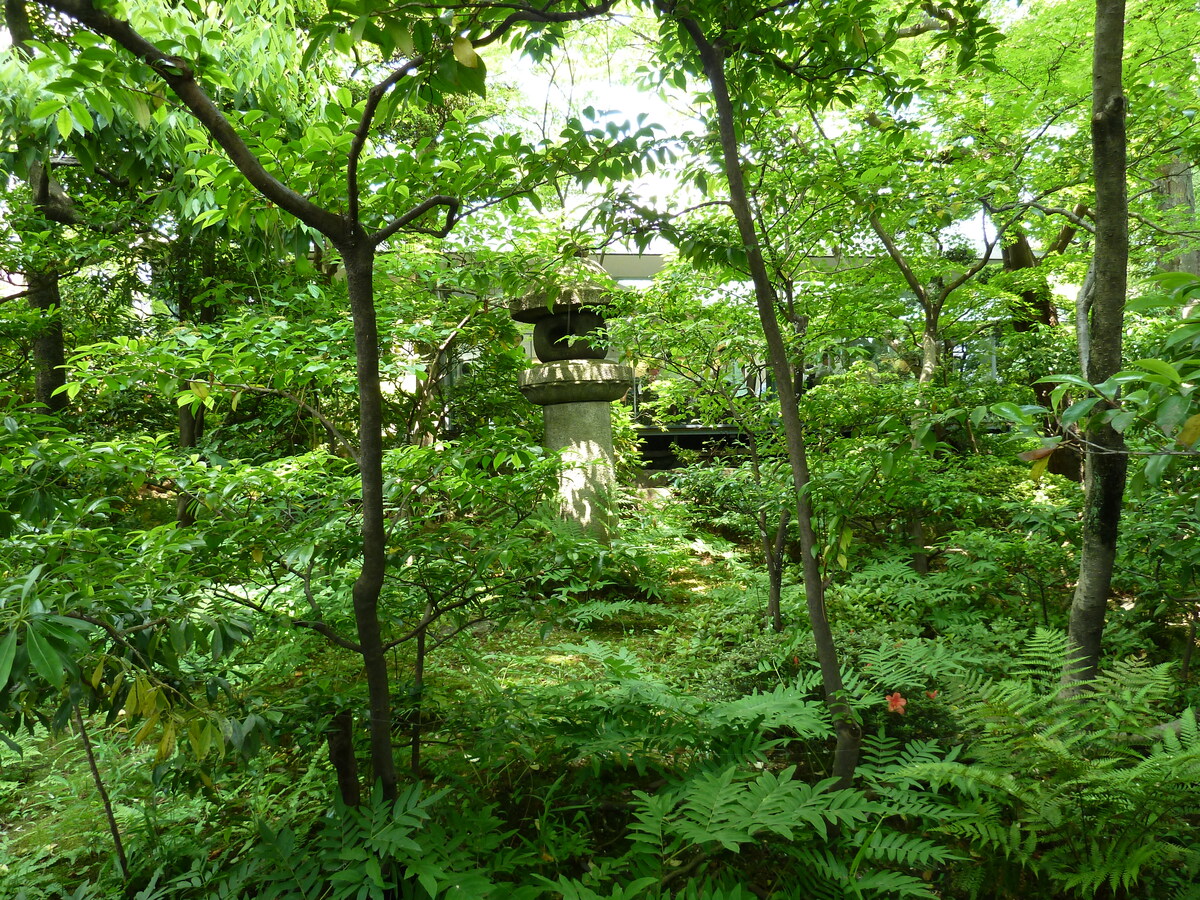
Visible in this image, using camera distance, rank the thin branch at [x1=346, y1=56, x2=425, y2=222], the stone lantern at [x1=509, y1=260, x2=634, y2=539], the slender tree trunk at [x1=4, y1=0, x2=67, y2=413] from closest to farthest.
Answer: the thin branch at [x1=346, y1=56, x2=425, y2=222]
the slender tree trunk at [x1=4, y1=0, x2=67, y2=413]
the stone lantern at [x1=509, y1=260, x2=634, y2=539]

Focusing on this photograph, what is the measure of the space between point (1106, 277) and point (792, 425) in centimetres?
146

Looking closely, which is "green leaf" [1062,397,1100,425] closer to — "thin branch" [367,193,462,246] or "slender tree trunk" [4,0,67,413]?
"thin branch" [367,193,462,246]

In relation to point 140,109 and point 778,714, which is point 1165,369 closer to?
point 778,714

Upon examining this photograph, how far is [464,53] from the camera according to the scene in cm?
164

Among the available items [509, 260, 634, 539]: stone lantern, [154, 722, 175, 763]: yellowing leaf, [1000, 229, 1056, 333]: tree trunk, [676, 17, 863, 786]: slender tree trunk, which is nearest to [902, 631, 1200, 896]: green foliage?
[676, 17, 863, 786]: slender tree trunk

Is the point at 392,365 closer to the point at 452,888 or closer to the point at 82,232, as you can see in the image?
the point at 82,232

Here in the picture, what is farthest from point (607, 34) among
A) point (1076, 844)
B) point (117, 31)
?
point (1076, 844)

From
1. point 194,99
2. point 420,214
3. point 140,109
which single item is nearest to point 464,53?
point 420,214

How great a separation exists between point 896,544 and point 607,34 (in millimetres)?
9208

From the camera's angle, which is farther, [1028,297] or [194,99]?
[1028,297]

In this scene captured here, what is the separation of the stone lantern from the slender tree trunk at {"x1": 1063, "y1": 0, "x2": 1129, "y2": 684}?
151 inches

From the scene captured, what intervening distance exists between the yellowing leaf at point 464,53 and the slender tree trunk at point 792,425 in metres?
1.07

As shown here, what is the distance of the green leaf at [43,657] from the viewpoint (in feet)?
4.11

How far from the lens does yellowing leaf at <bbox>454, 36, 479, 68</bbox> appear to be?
1624 millimetres
